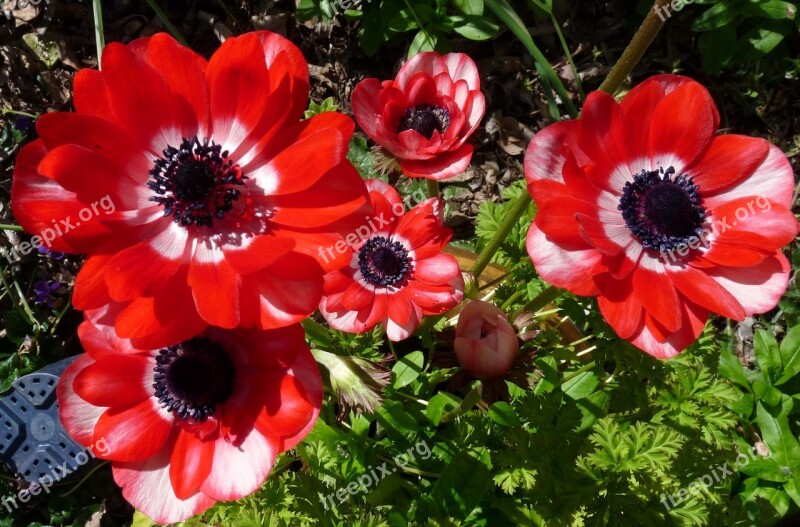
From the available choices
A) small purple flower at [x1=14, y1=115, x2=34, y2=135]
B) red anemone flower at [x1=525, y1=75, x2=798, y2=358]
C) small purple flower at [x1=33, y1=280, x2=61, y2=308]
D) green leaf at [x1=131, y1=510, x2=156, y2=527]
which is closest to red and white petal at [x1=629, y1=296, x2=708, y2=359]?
red anemone flower at [x1=525, y1=75, x2=798, y2=358]

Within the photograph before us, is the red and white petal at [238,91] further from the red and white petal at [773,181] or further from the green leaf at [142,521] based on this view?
the green leaf at [142,521]

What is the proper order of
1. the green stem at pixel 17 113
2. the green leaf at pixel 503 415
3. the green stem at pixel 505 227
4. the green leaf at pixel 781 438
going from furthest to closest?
1. the green stem at pixel 17 113
2. the green leaf at pixel 781 438
3. the green leaf at pixel 503 415
4. the green stem at pixel 505 227

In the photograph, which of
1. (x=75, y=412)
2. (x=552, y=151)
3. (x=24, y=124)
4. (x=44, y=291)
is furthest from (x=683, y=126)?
(x=24, y=124)

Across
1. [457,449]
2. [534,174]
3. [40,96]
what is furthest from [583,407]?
[40,96]

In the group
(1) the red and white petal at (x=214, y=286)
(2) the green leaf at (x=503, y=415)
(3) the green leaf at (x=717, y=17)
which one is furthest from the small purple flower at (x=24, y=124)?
(3) the green leaf at (x=717, y=17)

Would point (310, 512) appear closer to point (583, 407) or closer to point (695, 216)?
point (583, 407)

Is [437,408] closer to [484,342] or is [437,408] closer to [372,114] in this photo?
[484,342]
